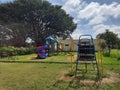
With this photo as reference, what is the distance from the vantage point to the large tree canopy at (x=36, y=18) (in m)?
43.5

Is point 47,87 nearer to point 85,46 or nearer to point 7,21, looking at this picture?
point 85,46

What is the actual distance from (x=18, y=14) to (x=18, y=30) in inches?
171

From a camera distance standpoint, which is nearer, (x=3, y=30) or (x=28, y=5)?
(x=3, y=30)

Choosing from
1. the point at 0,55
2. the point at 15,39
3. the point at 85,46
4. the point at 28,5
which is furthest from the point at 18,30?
the point at 85,46

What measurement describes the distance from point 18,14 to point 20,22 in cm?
167

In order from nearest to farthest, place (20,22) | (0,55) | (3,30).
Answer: (0,55) < (3,30) < (20,22)

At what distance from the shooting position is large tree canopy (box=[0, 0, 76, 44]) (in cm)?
4350

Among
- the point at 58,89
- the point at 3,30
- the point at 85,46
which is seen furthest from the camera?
the point at 3,30

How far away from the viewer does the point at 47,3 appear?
1772 inches

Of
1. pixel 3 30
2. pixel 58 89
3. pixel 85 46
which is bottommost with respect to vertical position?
pixel 58 89

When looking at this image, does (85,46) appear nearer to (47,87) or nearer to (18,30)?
(47,87)

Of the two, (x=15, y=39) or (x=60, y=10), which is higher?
(x=60, y=10)

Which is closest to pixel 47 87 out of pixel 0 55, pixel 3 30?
pixel 0 55

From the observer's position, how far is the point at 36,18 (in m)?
45.1
